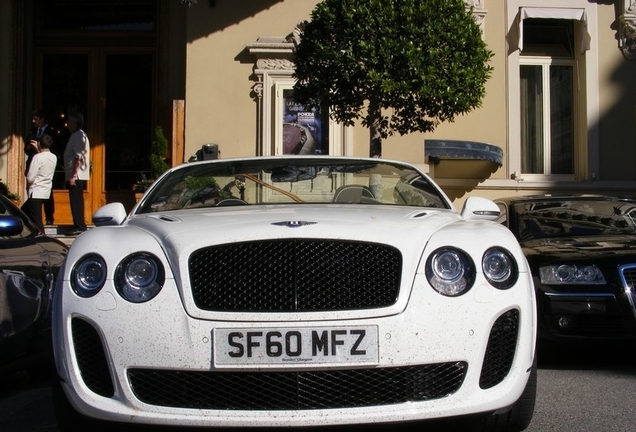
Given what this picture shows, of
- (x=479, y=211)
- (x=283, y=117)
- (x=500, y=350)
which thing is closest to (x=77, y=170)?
(x=283, y=117)

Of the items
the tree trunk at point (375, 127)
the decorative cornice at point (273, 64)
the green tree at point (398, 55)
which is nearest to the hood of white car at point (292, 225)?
the green tree at point (398, 55)

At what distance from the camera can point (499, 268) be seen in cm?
368

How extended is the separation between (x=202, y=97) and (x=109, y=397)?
1039 cm

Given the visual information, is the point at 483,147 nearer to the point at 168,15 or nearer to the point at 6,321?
the point at 168,15

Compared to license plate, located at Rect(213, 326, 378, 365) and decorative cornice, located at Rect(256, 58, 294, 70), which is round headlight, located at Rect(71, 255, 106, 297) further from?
decorative cornice, located at Rect(256, 58, 294, 70)

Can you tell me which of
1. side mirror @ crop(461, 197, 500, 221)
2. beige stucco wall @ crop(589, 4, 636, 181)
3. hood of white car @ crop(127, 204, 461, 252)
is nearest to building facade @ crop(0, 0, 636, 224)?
beige stucco wall @ crop(589, 4, 636, 181)

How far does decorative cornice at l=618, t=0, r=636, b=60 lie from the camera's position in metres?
13.8

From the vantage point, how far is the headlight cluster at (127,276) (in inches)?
139

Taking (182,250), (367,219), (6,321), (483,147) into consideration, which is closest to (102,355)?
(182,250)

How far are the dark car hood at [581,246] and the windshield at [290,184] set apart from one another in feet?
5.25

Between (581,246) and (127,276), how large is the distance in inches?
157

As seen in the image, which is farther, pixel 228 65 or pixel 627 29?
pixel 627 29

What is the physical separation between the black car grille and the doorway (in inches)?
433

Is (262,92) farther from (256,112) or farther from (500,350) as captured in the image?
(500,350)
